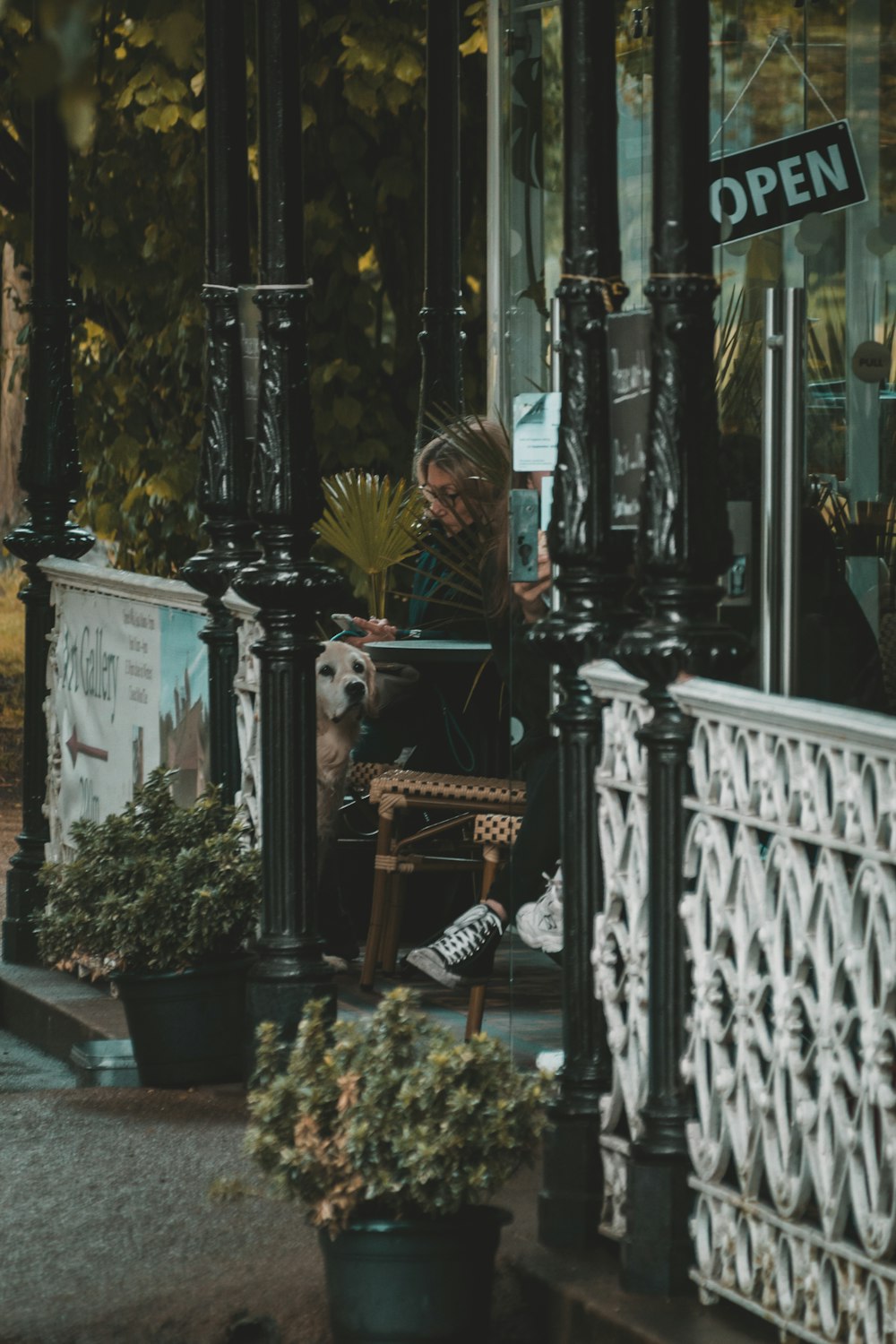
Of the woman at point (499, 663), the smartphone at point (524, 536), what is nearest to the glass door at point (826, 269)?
the smartphone at point (524, 536)

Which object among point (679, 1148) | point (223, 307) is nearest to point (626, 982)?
point (679, 1148)

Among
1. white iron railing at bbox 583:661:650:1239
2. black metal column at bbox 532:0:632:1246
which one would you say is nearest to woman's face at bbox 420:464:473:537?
black metal column at bbox 532:0:632:1246

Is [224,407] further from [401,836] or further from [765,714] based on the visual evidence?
[765,714]

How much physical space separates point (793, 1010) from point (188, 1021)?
9.73ft

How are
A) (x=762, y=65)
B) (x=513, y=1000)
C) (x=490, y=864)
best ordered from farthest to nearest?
(x=490, y=864) → (x=762, y=65) → (x=513, y=1000)

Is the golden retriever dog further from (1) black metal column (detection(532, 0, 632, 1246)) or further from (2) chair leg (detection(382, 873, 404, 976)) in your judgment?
(1) black metal column (detection(532, 0, 632, 1246))

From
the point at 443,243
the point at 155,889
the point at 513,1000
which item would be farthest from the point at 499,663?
the point at 443,243

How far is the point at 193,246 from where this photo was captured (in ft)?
47.1

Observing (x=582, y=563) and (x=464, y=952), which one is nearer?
(x=582, y=563)

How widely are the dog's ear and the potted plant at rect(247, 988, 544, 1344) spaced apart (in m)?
3.43

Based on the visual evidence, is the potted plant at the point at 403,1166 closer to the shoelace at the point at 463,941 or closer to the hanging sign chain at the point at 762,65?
the shoelace at the point at 463,941

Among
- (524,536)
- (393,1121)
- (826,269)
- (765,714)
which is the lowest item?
(393,1121)

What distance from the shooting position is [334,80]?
1362 cm

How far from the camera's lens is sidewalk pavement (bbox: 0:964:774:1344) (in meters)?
4.75
